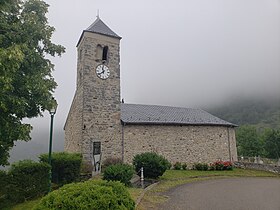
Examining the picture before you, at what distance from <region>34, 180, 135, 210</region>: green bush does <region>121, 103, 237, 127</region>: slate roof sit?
12964mm

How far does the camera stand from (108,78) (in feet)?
61.1

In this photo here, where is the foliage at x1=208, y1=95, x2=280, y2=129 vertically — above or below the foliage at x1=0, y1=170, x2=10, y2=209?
above

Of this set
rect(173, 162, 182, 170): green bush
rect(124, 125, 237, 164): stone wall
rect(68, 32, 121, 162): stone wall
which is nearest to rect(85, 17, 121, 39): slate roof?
rect(68, 32, 121, 162): stone wall

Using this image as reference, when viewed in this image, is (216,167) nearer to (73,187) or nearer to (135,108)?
(135,108)

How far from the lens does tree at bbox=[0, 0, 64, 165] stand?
7.77 metres

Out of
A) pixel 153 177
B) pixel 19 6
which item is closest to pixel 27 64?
pixel 19 6

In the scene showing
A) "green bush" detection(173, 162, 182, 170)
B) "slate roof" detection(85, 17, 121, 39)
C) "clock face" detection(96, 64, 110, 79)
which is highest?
"slate roof" detection(85, 17, 121, 39)

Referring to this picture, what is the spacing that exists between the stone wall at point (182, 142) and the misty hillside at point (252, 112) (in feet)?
124

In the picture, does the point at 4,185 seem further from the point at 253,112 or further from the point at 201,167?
the point at 253,112

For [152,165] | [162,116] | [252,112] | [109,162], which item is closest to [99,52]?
[162,116]

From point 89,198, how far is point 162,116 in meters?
17.0

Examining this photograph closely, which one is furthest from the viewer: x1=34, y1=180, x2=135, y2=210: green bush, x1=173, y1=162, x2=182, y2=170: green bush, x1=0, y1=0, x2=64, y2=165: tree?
x1=173, y1=162, x2=182, y2=170: green bush

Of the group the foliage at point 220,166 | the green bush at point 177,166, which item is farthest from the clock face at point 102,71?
the foliage at point 220,166

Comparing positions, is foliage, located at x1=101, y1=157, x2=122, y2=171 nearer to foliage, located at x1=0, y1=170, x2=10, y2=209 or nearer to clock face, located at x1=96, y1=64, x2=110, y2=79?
clock face, located at x1=96, y1=64, x2=110, y2=79
